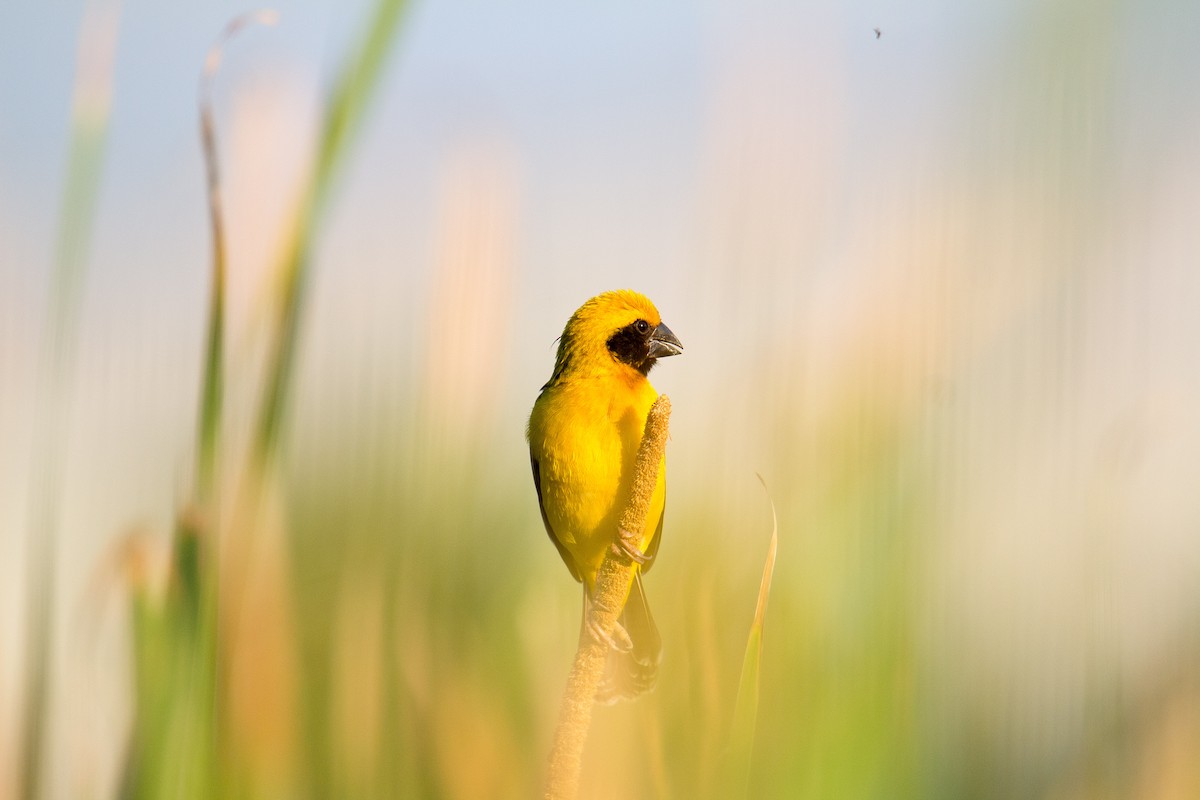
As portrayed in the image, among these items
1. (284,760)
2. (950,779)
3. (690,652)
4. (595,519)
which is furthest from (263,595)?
(595,519)

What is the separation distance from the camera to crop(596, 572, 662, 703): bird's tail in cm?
67

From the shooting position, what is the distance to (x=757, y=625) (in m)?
0.53

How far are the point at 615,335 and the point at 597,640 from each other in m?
0.80

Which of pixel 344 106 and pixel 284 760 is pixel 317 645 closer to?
pixel 284 760

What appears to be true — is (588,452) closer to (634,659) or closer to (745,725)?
(634,659)

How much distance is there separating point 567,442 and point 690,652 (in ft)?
2.30

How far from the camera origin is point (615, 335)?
1404mm

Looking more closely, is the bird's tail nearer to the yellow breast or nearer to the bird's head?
the yellow breast

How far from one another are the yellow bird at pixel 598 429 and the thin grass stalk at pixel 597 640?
36 centimetres

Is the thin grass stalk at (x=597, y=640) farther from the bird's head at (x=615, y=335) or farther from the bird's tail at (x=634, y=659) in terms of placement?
the bird's head at (x=615, y=335)

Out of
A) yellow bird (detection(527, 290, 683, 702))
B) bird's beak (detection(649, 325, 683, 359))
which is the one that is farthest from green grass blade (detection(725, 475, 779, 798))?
bird's beak (detection(649, 325, 683, 359))

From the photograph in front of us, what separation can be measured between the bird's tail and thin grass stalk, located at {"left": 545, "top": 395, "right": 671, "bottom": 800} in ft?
0.09

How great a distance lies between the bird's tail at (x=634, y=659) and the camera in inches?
26.5

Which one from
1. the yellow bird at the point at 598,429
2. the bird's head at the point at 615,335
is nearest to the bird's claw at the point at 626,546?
the yellow bird at the point at 598,429
